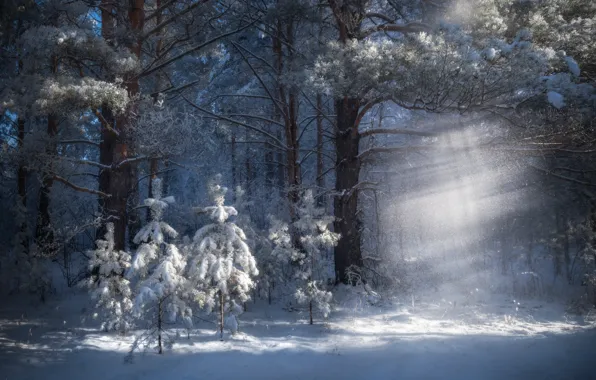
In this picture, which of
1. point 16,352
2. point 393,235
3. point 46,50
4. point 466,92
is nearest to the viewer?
point 16,352

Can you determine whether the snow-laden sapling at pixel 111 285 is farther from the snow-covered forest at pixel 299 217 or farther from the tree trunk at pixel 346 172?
the tree trunk at pixel 346 172

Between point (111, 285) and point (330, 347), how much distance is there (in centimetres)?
430

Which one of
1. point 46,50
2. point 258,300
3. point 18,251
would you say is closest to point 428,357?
point 258,300

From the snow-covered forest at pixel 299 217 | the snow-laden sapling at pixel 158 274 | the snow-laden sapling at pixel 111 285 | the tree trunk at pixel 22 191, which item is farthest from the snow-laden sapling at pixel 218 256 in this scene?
the tree trunk at pixel 22 191

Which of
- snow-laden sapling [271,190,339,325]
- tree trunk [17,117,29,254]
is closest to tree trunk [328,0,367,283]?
snow-laden sapling [271,190,339,325]

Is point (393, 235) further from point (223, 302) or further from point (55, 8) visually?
point (55, 8)

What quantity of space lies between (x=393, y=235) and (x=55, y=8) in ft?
52.4

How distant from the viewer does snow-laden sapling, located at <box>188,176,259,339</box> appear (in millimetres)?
5758

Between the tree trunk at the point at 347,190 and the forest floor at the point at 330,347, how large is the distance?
4.38 ft

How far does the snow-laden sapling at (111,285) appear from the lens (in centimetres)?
596

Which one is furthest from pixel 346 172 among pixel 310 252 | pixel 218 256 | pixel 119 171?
pixel 119 171

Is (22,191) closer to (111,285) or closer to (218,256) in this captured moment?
(111,285)

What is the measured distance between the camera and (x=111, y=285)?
611cm

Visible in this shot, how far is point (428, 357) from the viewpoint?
5.56 m
